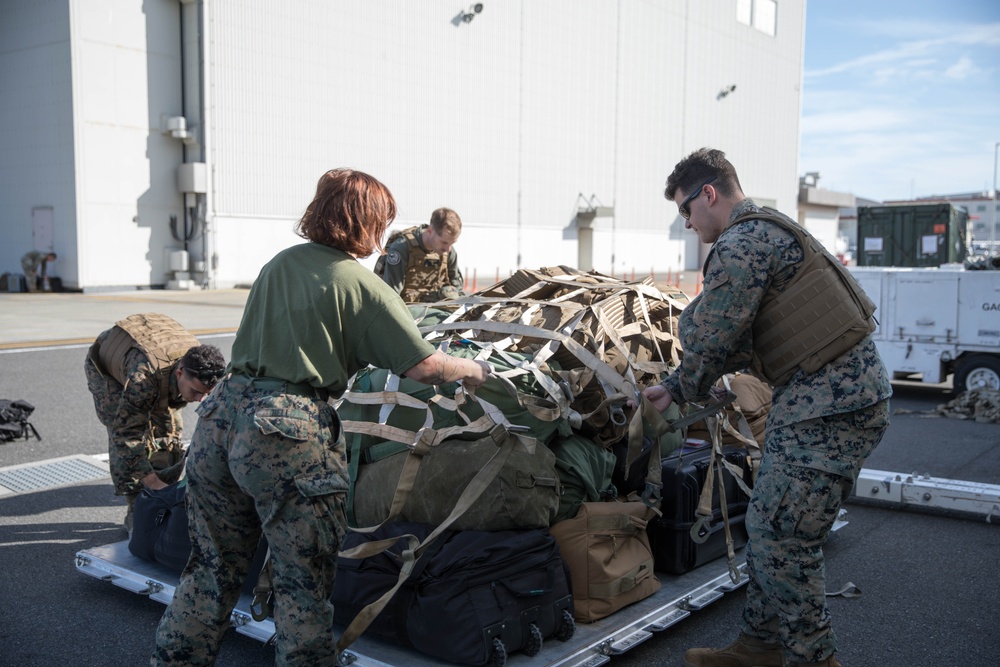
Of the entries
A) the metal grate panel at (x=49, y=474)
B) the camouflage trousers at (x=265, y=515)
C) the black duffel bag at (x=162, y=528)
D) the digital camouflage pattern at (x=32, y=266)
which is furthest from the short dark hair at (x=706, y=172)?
the digital camouflage pattern at (x=32, y=266)

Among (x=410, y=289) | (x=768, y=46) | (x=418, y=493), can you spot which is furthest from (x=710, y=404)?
(x=768, y=46)

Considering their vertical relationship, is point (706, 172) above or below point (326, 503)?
above

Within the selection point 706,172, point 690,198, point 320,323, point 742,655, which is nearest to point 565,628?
point 742,655

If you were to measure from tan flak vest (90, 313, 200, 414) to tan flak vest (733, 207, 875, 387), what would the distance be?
10.1ft

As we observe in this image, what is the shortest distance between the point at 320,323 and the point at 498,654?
55.3 inches

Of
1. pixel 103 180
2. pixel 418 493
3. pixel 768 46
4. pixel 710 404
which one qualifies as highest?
pixel 768 46

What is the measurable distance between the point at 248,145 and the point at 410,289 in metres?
20.0

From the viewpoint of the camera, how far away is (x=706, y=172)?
3539mm

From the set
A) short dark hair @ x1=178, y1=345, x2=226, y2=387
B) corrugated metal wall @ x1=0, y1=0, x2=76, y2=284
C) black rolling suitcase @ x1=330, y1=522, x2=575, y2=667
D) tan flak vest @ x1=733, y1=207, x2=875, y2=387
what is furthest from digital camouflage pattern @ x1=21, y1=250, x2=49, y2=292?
tan flak vest @ x1=733, y1=207, x2=875, y2=387

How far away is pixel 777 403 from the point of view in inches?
134

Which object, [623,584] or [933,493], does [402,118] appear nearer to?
[933,493]

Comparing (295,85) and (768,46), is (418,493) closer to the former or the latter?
(295,85)

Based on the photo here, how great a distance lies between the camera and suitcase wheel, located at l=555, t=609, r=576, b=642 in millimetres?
3604

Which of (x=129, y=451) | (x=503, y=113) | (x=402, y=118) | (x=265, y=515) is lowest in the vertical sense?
(x=129, y=451)
